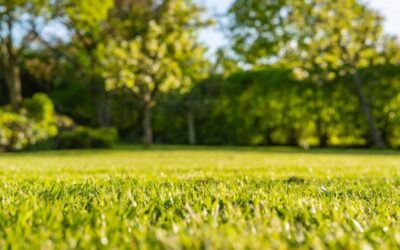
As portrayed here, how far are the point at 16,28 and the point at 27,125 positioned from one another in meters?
6.75

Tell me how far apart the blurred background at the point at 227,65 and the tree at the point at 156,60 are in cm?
6

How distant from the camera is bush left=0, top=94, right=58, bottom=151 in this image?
17.9 meters

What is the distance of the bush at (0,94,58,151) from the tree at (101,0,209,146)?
3217mm

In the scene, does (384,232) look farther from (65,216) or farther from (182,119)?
(182,119)

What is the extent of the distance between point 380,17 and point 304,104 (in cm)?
530

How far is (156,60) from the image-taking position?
65.1 feet

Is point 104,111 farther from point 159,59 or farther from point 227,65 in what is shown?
point 227,65

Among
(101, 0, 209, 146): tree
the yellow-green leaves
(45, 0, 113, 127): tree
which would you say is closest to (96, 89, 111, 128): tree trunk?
(45, 0, 113, 127): tree

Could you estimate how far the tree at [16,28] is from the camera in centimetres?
2180

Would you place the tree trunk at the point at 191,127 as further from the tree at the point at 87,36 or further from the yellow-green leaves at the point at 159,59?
the yellow-green leaves at the point at 159,59

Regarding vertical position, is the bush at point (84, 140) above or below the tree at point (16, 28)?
below

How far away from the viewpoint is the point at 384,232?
181 centimetres

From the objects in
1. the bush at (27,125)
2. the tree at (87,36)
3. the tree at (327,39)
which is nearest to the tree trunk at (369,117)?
the tree at (327,39)

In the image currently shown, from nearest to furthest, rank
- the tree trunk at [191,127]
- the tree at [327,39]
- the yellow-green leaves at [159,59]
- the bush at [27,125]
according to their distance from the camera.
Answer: the bush at [27,125] → the yellow-green leaves at [159,59] → the tree at [327,39] → the tree trunk at [191,127]
